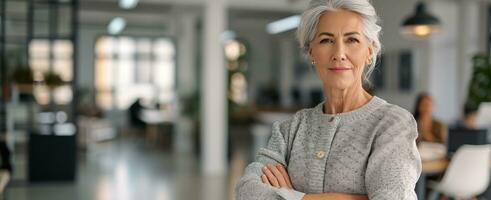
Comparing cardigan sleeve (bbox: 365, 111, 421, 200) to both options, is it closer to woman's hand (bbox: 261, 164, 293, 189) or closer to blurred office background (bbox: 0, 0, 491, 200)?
woman's hand (bbox: 261, 164, 293, 189)

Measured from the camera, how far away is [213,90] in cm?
988

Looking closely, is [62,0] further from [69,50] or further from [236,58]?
[236,58]

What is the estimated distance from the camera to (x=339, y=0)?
1.50 m

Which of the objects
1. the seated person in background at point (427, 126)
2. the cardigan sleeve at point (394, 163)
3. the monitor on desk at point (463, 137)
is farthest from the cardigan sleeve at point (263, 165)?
the seated person in background at point (427, 126)

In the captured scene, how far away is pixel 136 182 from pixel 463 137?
17.8ft

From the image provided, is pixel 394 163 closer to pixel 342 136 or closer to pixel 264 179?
pixel 342 136

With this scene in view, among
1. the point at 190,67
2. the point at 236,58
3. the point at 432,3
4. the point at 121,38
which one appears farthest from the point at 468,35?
the point at 121,38

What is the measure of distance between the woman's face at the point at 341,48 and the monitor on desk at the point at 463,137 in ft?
13.2

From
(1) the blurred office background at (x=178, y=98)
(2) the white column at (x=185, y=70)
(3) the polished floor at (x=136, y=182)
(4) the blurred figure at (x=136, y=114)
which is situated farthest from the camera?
(4) the blurred figure at (x=136, y=114)

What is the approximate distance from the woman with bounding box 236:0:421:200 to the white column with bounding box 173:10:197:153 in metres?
11.8

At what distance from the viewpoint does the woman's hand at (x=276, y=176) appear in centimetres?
154

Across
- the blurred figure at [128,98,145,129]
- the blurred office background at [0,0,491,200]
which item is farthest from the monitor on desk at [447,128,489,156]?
the blurred figure at [128,98,145,129]

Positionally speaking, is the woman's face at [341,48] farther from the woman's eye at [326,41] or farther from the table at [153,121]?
the table at [153,121]

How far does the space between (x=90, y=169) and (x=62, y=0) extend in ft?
11.2
